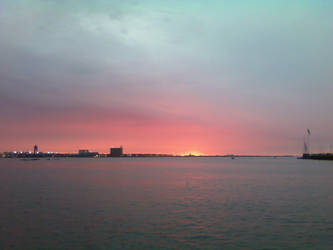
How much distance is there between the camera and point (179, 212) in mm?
37312

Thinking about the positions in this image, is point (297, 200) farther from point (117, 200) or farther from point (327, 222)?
point (117, 200)

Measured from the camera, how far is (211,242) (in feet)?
83.7

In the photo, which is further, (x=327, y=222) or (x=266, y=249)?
(x=327, y=222)

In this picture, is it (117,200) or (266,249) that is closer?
(266,249)

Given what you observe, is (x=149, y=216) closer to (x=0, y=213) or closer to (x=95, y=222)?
(x=95, y=222)

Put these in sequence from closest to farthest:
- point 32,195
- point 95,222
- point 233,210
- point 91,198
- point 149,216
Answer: point 95,222 → point 149,216 → point 233,210 → point 91,198 → point 32,195

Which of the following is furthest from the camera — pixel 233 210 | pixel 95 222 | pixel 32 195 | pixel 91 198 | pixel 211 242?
pixel 32 195

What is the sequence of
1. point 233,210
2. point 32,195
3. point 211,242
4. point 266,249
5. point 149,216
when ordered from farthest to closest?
1. point 32,195
2. point 233,210
3. point 149,216
4. point 211,242
5. point 266,249

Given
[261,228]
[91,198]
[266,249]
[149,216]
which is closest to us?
[266,249]

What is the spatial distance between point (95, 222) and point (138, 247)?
9299 millimetres

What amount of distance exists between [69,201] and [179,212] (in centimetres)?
1697

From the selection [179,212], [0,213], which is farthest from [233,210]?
[0,213]

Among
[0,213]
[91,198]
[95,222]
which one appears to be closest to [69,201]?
[91,198]

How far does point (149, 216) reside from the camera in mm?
35125
